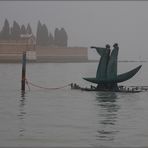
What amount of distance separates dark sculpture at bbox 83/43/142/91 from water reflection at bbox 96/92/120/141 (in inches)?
38.8

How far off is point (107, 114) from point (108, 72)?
11961mm

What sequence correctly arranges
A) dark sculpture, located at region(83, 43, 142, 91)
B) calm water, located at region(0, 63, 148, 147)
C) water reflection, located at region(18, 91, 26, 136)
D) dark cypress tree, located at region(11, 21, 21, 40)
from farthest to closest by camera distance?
dark cypress tree, located at region(11, 21, 21, 40) < dark sculpture, located at region(83, 43, 142, 91) < water reflection, located at region(18, 91, 26, 136) < calm water, located at region(0, 63, 148, 147)

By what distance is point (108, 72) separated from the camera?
33.1 metres

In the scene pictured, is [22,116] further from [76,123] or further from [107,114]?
[107,114]

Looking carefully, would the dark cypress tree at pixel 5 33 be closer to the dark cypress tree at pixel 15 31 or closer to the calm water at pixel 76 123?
the dark cypress tree at pixel 15 31

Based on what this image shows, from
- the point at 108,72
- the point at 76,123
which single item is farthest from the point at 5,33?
the point at 76,123

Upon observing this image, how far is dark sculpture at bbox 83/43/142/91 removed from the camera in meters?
33.1

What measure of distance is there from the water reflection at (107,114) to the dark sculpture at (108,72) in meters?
0.99

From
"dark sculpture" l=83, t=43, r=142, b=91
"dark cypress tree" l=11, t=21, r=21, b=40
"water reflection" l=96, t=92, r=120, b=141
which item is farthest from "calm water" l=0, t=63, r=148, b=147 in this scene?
"dark cypress tree" l=11, t=21, r=21, b=40

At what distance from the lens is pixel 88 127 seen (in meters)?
17.5

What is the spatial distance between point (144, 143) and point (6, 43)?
127696mm

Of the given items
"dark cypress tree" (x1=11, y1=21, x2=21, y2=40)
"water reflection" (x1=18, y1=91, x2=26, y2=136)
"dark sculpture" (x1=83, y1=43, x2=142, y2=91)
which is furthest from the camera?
"dark cypress tree" (x1=11, y1=21, x2=21, y2=40)

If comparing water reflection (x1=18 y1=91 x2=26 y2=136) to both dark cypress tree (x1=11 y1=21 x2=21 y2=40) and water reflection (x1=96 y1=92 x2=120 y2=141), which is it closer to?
water reflection (x1=96 y1=92 x2=120 y2=141)

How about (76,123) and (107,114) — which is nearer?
(76,123)
